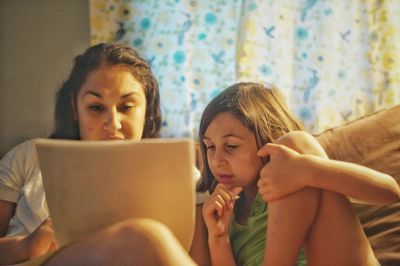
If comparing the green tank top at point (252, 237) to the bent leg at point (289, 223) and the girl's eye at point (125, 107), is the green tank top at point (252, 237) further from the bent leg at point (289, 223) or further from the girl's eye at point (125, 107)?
the girl's eye at point (125, 107)

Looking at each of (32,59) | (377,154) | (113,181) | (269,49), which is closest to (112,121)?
(113,181)

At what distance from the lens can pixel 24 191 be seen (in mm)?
1102

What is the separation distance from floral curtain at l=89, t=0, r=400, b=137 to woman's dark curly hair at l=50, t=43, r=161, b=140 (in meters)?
0.66

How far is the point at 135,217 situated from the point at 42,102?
1350 mm

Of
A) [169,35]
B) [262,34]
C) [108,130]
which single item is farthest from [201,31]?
[108,130]

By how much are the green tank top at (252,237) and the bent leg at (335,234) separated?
0.15 metres

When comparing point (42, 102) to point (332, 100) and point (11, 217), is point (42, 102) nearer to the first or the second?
point (11, 217)

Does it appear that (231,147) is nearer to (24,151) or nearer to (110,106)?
(110,106)

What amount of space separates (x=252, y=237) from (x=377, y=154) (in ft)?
1.61

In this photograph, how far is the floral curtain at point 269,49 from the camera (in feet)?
6.37

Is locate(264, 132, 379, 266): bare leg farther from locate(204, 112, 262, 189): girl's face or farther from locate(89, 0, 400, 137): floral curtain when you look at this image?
locate(89, 0, 400, 137): floral curtain

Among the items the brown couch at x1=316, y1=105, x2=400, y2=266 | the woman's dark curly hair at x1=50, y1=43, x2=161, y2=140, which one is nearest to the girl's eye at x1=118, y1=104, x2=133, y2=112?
the woman's dark curly hair at x1=50, y1=43, x2=161, y2=140

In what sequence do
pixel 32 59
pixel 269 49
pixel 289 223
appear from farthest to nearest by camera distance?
pixel 269 49, pixel 32 59, pixel 289 223

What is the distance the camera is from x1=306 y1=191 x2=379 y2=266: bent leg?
0.82m
